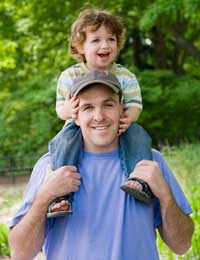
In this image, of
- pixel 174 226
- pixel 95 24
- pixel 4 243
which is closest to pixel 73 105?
pixel 95 24

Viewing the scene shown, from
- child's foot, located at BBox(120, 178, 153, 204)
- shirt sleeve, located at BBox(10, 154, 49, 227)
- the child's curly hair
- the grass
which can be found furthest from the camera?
the grass

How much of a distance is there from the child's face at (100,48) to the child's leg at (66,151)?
393 mm

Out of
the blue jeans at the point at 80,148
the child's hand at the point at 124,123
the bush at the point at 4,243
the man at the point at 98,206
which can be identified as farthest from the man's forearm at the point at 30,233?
the bush at the point at 4,243

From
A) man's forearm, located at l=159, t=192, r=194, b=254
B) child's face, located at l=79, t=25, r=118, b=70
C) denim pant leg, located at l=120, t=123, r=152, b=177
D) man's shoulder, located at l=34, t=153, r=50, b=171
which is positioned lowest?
man's forearm, located at l=159, t=192, r=194, b=254

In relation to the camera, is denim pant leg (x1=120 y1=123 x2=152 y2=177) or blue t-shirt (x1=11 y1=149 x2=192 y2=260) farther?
denim pant leg (x1=120 y1=123 x2=152 y2=177)

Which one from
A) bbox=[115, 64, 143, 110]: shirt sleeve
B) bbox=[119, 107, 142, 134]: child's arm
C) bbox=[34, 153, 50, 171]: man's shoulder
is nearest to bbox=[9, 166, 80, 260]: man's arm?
bbox=[34, 153, 50, 171]: man's shoulder

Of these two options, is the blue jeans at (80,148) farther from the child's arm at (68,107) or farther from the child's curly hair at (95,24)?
the child's curly hair at (95,24)

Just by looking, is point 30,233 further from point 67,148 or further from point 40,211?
point 67,148

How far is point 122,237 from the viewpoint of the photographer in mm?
2129

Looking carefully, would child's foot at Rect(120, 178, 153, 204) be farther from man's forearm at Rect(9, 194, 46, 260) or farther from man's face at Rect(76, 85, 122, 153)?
man's forearm at Rect(9, 194, 46, 260)

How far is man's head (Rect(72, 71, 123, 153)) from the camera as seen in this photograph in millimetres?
2164

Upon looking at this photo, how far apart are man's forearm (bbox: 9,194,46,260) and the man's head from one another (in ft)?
1.14

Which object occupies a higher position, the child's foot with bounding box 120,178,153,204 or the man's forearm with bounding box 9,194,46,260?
the child's foot with bounding box 120,178,153,204

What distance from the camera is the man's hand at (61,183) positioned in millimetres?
2162
